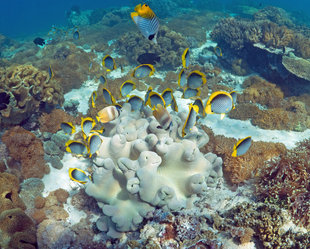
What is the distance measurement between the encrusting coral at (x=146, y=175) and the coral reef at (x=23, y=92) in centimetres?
355

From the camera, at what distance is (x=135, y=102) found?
205 inches

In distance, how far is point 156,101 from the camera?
177 inches

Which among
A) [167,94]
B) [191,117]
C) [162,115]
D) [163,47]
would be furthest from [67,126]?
[163,47]

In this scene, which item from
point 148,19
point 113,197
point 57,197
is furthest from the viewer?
point 57,197

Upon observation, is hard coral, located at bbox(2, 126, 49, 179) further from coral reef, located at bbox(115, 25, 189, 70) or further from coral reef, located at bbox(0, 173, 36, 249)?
coral reef, located at bbox(115, 25, 189, 70)

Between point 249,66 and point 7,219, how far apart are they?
40.9ft

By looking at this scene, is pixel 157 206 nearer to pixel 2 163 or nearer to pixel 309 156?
pixel 309 156

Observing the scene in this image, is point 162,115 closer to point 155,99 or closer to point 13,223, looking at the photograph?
point 155,99

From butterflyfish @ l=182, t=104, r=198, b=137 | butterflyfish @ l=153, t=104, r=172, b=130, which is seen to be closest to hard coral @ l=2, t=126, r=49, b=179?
butterflyfish @ l=153, t=104, r=172, b=130

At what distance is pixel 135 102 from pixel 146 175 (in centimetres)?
229

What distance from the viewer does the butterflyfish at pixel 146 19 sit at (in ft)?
8.97

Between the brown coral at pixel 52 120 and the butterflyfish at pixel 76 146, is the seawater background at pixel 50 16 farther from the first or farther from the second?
the butterflyfish at pixel 76 146

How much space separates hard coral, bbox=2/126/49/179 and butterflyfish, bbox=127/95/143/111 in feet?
9.52

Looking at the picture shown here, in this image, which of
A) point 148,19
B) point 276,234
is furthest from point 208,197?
point 148,19
